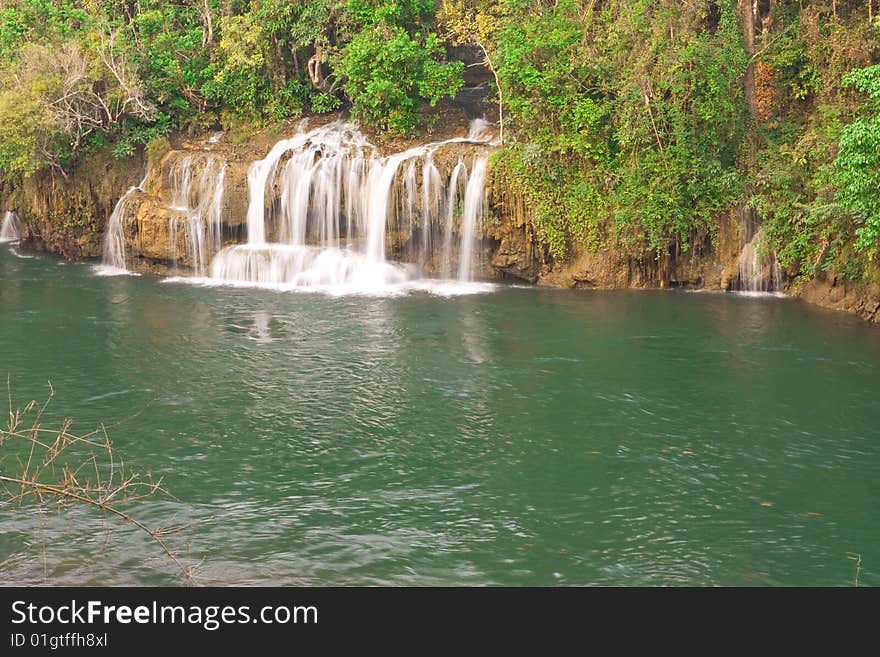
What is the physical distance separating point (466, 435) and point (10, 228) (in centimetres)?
2914

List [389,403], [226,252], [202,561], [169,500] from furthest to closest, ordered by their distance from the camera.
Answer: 1. [226,252]
2. [389,403]
3. [169,500]
4. [202,561]

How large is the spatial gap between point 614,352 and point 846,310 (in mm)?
6795

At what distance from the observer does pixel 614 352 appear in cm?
2091

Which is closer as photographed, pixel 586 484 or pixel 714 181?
pixel 586 484

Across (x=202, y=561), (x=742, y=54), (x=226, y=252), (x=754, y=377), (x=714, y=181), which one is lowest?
(x=202, y=561)

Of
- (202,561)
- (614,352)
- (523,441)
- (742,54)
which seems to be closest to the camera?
(202,561)

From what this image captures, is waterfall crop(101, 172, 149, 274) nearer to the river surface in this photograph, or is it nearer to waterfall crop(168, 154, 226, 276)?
waterfall crop(168, 154, 226, 276)

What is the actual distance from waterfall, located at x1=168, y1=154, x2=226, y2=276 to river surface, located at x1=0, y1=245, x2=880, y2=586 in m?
3.98

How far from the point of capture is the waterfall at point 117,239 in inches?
1222

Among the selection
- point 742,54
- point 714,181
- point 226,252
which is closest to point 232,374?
point 226,252

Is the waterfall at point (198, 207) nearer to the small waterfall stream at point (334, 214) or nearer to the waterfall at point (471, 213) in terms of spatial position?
the small waterfall stream at point (334, 214)

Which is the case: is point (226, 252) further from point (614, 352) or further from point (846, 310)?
point (846, 310)

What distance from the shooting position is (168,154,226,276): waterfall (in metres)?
30.1

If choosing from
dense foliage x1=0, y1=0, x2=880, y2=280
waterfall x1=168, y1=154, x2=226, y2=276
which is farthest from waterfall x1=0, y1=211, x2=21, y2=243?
waterfall x1=168, y1=154, x2=226, y2=276
